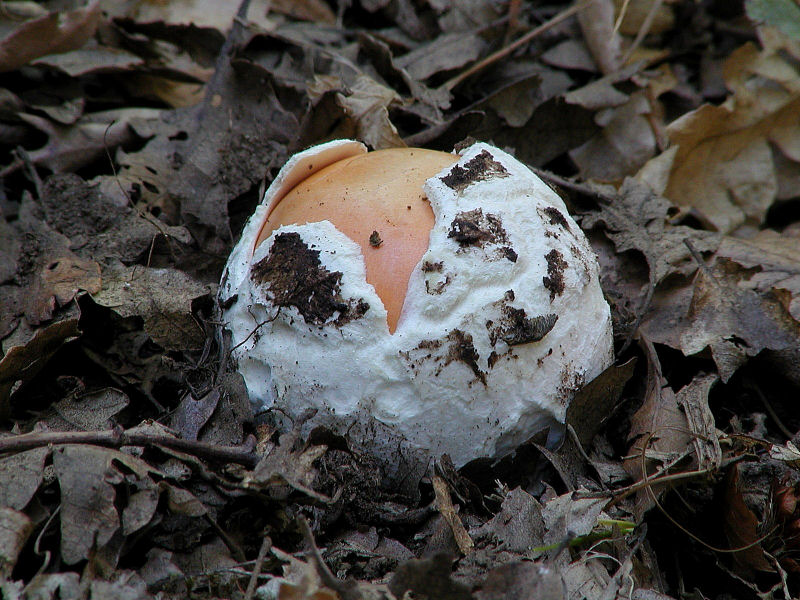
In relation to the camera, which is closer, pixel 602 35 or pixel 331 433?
pixel 331 433

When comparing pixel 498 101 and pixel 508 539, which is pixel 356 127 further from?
pixel 508 539

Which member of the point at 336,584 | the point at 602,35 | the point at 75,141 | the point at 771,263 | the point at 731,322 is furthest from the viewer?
the point at 602,35

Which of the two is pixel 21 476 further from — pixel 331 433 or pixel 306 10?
pixel 306 10

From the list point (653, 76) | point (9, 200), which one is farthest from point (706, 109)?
point (9, 200)

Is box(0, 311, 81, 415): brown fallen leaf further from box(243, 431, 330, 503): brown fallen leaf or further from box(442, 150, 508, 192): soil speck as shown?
box(442, 150, 508, 192): soil speck

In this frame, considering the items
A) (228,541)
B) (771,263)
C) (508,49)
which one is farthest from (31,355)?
(771,263)

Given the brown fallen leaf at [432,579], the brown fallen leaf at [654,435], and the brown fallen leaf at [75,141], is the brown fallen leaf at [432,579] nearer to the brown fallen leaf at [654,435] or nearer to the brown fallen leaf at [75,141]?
the brown fallen leaf at [654,435]

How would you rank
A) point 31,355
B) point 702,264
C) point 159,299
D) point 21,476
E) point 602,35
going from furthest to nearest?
1. point 602,35
2. point 702,264
3. point 159,299
4. point 31,355
5. point 21,476

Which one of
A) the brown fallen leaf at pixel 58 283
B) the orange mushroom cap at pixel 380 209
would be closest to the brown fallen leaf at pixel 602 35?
the orange mushroom cap at pixel 380 209
